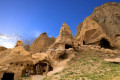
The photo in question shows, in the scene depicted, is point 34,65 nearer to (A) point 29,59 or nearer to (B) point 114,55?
(A) point 29,59

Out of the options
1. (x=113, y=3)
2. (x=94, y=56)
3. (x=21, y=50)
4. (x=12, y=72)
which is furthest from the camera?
(x=113, y=3)

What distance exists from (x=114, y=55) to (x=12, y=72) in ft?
70.2

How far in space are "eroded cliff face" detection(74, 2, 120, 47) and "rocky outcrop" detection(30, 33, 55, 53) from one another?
329 inches

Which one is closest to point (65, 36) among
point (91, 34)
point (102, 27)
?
point (91, 34)

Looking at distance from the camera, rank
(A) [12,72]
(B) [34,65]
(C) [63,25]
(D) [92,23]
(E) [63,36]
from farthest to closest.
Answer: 1. (D) [92,23]
2. (C) [63,25]
3. (E) [63,36]
4. (B) [34,65]
5. (A) [12,72]

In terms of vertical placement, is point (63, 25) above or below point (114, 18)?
below

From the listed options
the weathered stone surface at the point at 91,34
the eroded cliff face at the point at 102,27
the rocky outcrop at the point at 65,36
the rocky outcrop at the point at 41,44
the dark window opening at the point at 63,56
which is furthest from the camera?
the eroded cliff face at the point at 102,27

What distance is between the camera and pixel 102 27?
36.6 meters

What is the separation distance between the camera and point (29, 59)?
1967 cm

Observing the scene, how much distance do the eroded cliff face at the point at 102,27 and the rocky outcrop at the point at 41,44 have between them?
8.36 metres

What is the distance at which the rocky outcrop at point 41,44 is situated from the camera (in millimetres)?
31516

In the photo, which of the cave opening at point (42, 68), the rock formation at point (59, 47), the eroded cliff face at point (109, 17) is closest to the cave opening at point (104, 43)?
the rock formation at point (59, 47)

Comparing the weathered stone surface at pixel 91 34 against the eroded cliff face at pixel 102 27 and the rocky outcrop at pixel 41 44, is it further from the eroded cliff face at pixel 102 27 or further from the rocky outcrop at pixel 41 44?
the rocky outcrop at pixel 41 44

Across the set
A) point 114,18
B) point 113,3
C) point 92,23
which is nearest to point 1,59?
point 92,23
